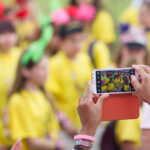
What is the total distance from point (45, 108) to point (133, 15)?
356 centimetres

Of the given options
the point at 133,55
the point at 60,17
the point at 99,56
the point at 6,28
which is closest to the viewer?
the point at 133,55

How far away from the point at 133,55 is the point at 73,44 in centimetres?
116

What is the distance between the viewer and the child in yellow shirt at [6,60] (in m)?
5.43

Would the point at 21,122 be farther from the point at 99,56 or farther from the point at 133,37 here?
the point at 99,56

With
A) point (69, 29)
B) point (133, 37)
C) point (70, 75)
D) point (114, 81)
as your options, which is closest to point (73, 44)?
point (69, 29)

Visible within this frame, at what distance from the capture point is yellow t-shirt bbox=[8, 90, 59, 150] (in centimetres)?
432

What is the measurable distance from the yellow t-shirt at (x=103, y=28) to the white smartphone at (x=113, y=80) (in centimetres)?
522

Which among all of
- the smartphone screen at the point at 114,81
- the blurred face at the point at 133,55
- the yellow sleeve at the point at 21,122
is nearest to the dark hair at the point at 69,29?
the blurred face at the point at 133,55

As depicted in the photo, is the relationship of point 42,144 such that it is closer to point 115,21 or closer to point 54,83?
point 54,83

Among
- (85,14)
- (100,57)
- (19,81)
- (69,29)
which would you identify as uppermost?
(85,14)

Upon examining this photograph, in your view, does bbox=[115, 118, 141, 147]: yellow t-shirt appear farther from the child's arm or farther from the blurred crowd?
the child's arm

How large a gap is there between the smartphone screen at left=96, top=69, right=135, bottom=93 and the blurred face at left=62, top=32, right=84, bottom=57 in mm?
3420

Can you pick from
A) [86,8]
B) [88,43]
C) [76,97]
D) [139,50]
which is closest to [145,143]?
[139,50]

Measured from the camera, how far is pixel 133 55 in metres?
4.93
